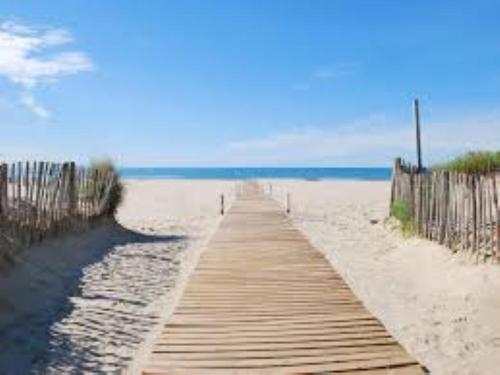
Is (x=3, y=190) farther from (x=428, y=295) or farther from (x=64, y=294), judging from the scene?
(x=428, y=295)

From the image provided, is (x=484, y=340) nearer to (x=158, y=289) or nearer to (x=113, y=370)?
(x=113, y=370)

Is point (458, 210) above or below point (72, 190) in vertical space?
below

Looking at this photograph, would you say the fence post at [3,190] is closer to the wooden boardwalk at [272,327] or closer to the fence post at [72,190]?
the wooden boardwalk at [272,327]

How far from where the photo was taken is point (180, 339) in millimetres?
6805

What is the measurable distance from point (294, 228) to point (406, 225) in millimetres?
3173

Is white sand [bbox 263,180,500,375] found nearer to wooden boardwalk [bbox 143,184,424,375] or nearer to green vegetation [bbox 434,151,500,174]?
wooden boardwalk [bbox 143,184,424,375]

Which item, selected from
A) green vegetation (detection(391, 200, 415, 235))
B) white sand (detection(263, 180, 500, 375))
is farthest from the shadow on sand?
green vegetation (detection(391, 200, 415, 235))

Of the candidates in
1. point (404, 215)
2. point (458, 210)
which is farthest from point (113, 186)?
point (458, 210)

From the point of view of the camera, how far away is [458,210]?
11.6 m

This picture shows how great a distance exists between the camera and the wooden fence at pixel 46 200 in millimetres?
10211

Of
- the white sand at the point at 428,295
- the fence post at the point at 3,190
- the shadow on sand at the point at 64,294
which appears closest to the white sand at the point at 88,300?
the shadow on sand at the point at 64,294

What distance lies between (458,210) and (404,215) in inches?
167

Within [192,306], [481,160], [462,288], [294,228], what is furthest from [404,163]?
[192,306]

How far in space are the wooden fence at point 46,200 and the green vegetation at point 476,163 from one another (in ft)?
28.8
